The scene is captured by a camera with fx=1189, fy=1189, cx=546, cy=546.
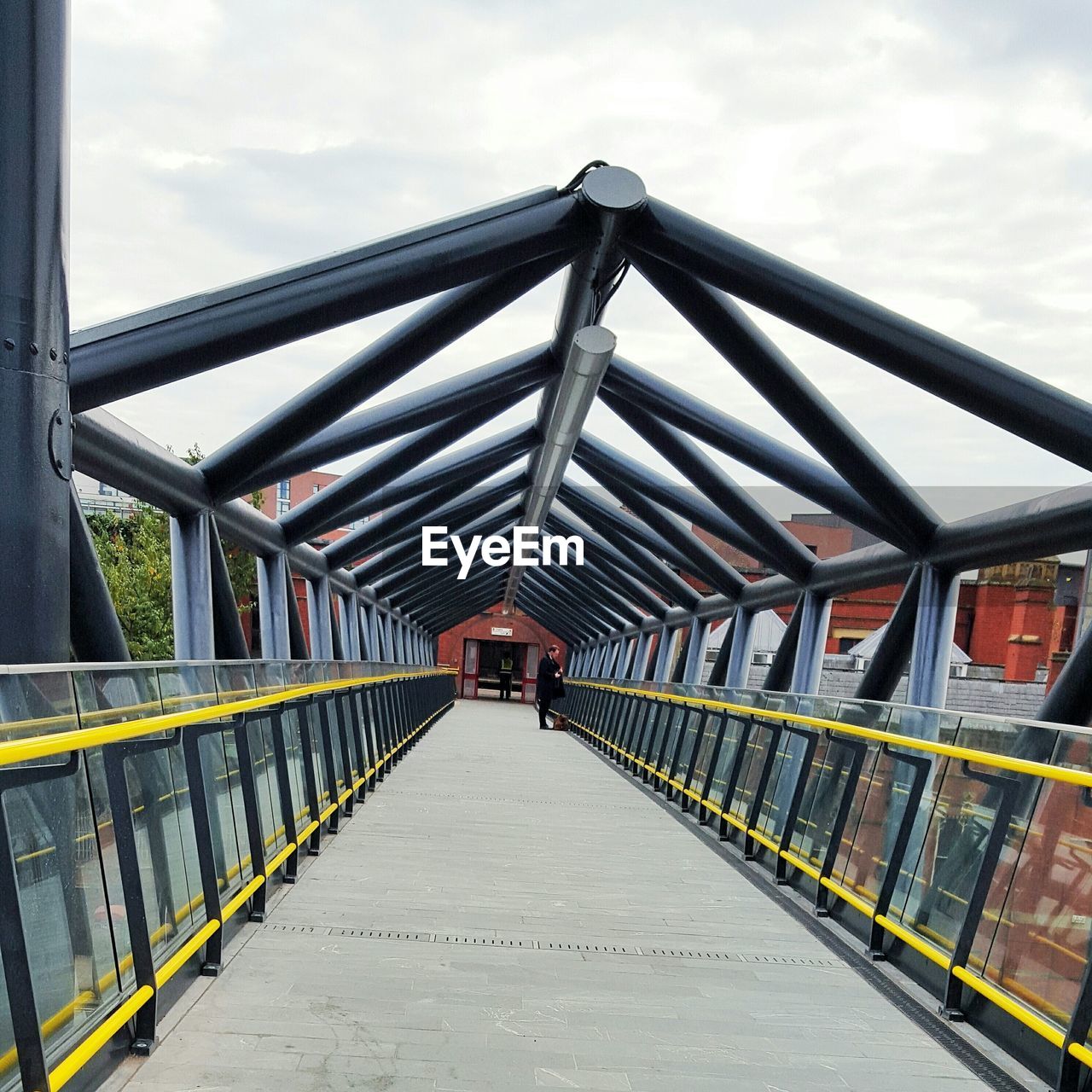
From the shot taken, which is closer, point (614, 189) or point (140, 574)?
point (614, 189)

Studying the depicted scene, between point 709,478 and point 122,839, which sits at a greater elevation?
point 709,478

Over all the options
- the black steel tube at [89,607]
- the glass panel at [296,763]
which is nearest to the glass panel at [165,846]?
the glass panel at [296,763]

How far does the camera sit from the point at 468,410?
1478cm

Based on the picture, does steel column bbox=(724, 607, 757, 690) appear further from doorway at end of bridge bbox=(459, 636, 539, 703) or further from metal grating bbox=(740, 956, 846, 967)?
doorway at end of bridge bbox=(459, 636, 539, 703)

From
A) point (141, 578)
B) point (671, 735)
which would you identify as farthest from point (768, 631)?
point (141, 578)

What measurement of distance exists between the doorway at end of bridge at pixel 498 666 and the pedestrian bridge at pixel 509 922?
174 feet

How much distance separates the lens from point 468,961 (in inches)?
198

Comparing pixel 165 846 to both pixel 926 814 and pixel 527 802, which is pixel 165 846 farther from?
pixel 527 802

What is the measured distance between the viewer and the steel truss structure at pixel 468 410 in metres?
5.29

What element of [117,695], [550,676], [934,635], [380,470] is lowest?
[117,695]

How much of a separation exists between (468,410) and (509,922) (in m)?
9.63

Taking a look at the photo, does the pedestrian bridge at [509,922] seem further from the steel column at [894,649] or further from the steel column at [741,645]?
the steel column at [741,645]

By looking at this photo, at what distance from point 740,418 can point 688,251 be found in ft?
16.0

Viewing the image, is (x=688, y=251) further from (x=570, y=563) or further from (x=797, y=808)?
(x=570, y=563)
